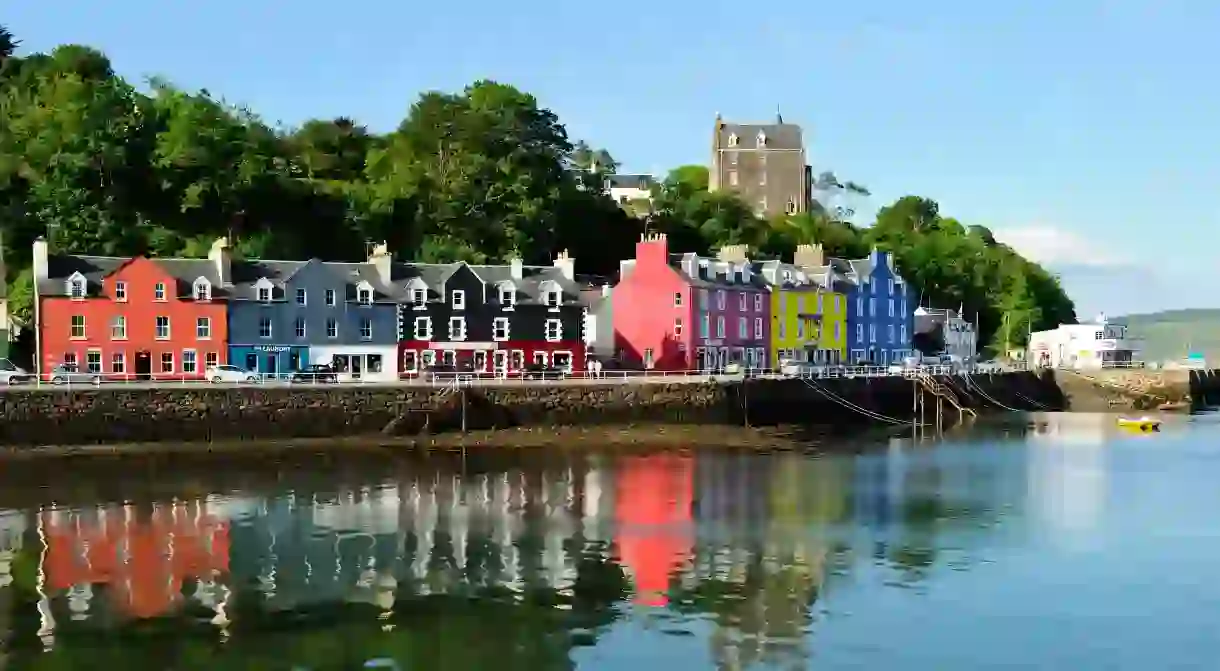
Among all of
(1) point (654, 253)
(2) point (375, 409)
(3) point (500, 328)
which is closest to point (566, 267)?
(1) point (654, 253)

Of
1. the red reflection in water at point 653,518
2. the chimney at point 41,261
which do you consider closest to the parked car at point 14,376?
the chimney at point 41,261

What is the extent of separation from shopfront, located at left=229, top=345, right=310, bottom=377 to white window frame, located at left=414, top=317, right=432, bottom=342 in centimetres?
506

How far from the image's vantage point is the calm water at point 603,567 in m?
21.3

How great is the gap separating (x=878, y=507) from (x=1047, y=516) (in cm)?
428

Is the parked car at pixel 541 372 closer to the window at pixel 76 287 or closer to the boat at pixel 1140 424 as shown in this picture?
the window at pixel 76 287

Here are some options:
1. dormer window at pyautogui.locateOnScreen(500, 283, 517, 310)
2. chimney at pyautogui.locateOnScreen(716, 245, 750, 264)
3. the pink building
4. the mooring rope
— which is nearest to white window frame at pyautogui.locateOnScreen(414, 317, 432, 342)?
dormer window at pyautogui.locateOnScreen(500, 283, 517, 310)

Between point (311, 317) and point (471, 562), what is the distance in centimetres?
3305

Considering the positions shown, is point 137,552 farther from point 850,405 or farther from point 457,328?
point 850,405

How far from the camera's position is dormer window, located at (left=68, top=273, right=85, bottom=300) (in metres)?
54.5

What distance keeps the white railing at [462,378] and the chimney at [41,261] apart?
4.39m

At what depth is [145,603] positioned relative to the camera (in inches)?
937

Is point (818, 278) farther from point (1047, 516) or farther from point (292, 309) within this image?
point (1047, 516)

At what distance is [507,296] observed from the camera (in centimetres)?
6294

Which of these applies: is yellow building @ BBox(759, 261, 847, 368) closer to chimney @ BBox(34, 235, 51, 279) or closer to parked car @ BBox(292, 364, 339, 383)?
parked car @ BBox(292, 364, 339, 383)
